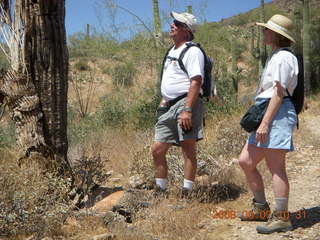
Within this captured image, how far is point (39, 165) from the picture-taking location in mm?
4488

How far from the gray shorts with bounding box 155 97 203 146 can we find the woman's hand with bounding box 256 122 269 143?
0.97 m

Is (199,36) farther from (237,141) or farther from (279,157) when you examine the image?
(279,157)

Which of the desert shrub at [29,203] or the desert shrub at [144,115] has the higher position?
the desert shrub at [144,115]

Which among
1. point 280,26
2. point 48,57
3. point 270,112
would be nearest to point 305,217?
point 270,112

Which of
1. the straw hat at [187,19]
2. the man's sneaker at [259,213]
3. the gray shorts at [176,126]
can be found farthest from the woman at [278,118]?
the straw hat at [187,19]

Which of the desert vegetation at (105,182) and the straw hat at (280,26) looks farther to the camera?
the desert vegetation at (105,182)

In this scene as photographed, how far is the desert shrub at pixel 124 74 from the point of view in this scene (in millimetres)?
22209

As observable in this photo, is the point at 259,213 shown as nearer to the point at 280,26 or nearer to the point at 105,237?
the point at 105,237

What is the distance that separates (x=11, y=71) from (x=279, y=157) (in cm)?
252

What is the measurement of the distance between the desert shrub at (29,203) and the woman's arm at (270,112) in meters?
1.61

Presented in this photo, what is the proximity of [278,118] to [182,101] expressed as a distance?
3.59 ft

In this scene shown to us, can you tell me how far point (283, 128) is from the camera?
352 centimetres

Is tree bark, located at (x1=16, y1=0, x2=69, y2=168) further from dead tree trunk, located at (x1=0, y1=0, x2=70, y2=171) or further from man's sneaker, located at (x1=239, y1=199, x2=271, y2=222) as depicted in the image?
man's sneaker, located at (x1=239, y1=199, x2=271, y2=222)

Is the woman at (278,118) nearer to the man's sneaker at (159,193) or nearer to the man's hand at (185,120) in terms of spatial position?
the man's hand at (185,120)
